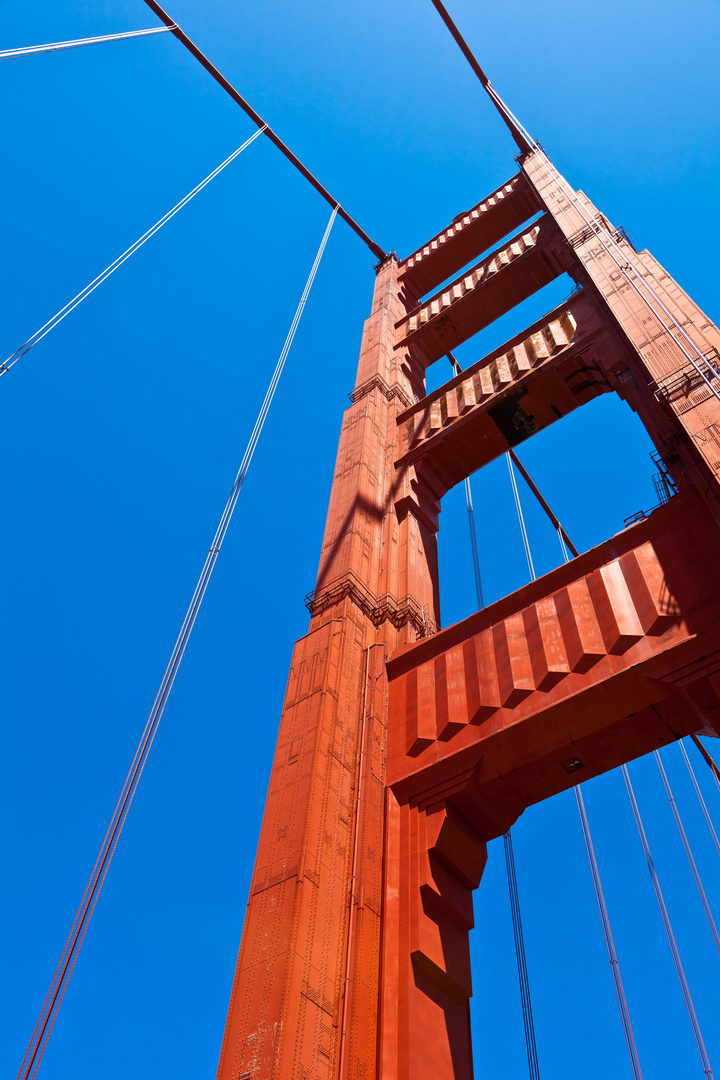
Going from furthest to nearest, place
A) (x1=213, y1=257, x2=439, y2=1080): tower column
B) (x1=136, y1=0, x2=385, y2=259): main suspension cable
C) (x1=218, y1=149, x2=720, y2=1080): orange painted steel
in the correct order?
(x1=136, y1=0, x2=385, y2=259): main suspension cable, (x1=218, y1=149, x2=720, y2=1080): orange painted steel, (x1=213, y1=257, x2=439, y2=1080): tower column

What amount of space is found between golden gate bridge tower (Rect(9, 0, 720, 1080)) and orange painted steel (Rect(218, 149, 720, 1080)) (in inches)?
1.3

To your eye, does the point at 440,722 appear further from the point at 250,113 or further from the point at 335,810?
the point at 250,113

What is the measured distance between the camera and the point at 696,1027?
1507 cm

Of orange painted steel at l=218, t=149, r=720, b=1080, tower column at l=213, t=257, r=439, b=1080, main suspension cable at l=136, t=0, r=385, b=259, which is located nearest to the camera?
tower column at l=213, t=257, r=439, b=1080

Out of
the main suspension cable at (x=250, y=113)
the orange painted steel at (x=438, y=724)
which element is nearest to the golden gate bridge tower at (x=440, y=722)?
the orange painted steel at (x=438, y=724)

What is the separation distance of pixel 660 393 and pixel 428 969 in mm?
9142

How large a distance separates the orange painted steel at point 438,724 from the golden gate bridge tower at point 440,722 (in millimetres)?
32

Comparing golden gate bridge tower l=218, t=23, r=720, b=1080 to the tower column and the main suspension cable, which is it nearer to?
the tower column

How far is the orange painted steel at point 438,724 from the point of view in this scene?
388 inches

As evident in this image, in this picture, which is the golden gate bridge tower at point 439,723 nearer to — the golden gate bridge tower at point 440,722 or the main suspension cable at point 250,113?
the golden gate bridge tower at point 440,722

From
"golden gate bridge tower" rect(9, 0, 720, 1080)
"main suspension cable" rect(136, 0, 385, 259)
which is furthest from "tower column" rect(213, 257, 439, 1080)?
"main suspension cable" rect(136, 0, 385, 259)

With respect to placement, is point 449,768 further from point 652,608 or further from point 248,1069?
point 248,1069

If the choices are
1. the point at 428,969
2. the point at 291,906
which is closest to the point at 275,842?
the point at 291,906

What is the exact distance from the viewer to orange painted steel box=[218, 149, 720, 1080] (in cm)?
984
